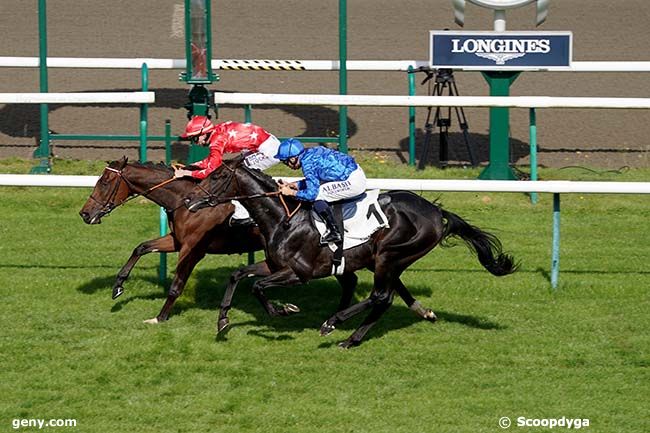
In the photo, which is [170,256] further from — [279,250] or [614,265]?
[614,265]

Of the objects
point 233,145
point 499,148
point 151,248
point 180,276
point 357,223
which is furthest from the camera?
point 499,148

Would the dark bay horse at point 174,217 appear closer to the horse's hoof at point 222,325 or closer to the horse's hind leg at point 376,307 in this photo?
the horse's hoof at point 222,325

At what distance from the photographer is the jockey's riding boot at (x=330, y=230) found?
8.12 meters

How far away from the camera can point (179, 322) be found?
8.52 meters

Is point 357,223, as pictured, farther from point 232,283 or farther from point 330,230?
point 232,283

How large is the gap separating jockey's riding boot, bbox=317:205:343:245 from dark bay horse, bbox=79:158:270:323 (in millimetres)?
829

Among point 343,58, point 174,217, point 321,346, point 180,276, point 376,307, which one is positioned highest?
point 343,58

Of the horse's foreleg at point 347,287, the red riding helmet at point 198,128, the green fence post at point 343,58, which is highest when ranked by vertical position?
the green fence post at point 343,58

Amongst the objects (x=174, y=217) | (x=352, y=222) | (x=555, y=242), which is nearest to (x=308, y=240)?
(x=352, y=222)

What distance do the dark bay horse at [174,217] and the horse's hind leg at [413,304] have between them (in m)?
1.04

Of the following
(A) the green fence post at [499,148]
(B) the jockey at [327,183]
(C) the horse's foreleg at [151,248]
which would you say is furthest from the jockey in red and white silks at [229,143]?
(A) the green fence post at [499,148]

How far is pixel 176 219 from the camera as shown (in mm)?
8805

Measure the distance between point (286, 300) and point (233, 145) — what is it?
46.1 inches

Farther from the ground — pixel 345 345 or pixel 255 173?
pixel 255 173
